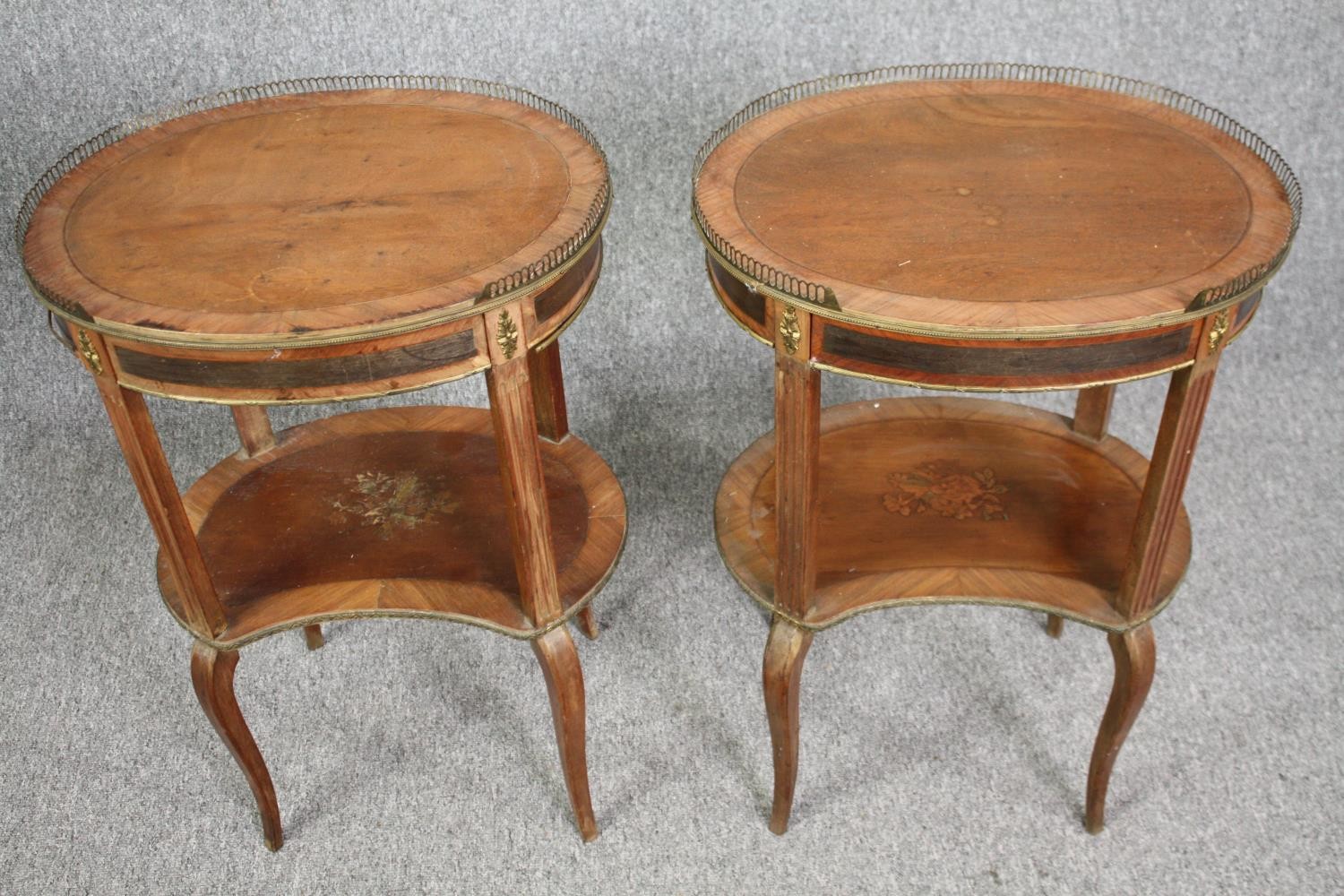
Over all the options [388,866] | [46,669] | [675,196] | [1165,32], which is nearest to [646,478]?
[675,196]

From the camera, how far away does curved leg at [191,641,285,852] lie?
1.56 m

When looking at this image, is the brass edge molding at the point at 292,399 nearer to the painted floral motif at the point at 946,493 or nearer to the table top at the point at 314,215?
the table top at the point at 314,215

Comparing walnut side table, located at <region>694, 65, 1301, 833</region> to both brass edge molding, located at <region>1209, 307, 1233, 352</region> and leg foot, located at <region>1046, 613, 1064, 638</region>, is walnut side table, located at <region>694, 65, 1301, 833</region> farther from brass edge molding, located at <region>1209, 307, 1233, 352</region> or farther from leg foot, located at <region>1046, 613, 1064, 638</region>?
leg foot, located at <region>1046, 613, 1064, 638</region>

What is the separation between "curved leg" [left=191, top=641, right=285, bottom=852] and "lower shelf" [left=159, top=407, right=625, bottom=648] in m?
0.04

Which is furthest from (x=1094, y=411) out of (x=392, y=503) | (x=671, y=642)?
(x=392, y=503)

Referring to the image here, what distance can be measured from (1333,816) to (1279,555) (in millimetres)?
515

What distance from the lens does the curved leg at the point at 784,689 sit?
5.11 feet

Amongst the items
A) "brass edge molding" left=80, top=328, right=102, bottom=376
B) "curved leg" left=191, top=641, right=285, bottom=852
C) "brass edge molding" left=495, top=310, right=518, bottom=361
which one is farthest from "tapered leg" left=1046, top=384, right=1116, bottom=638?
"brass edge molding" left=80, top=328, right=102, bottom=376

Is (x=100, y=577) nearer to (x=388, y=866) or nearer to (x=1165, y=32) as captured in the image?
(x=388, y=866)

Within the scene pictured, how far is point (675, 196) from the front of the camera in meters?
2.30

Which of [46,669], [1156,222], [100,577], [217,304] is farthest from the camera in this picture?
[100,577]

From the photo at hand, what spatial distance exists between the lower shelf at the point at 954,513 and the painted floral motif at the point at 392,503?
0.38 m

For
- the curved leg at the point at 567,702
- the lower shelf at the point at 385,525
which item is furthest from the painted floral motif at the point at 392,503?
the curved leg at the point at 567,702

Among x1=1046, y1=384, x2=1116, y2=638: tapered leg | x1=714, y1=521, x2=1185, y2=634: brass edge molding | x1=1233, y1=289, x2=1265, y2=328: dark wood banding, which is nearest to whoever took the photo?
x1=1233, y1=289, x2=1265, y2=328: dark wood banding
